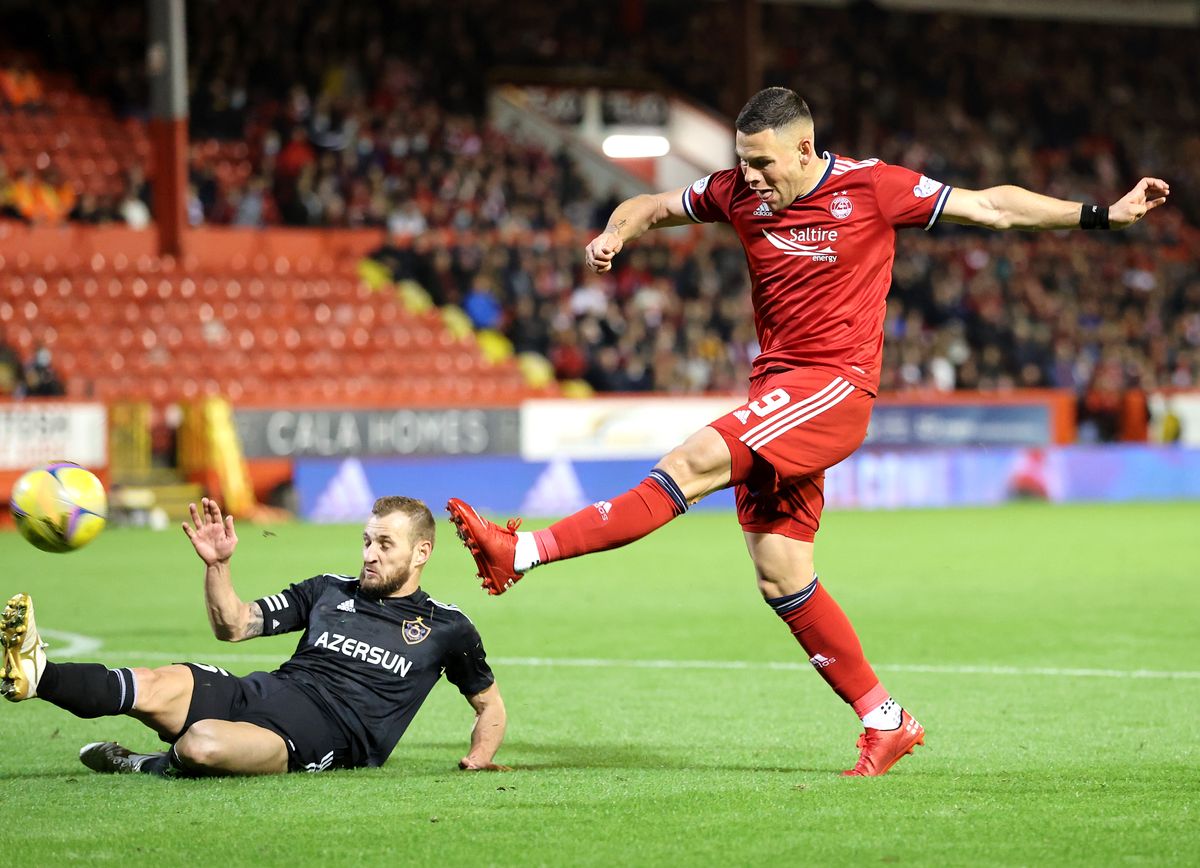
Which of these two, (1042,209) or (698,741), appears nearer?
(1042,209)

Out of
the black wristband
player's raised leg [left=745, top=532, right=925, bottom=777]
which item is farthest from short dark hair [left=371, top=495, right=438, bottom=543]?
the black wristband

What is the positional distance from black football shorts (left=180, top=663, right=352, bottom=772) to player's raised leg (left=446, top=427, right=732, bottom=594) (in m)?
1.00

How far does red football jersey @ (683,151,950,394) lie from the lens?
5.95 meters

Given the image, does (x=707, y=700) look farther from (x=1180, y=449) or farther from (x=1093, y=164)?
(x=1093, y=164)

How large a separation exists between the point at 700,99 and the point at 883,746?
102 ft

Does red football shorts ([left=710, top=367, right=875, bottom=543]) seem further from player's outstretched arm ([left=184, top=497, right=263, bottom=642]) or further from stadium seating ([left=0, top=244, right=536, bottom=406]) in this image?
stadium seating ([left=0, top=244, right=536, bottom=406])

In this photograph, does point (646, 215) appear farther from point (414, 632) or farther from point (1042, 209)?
point (414, 632)

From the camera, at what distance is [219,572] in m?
5.84

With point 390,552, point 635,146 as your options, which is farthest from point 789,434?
point 635,146

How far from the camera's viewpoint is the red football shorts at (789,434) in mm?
5711

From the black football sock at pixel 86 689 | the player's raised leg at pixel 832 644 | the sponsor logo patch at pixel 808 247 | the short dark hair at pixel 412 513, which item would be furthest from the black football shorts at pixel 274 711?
the sponsor logo patch at pixel 808 247

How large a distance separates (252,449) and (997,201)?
16.7 meters

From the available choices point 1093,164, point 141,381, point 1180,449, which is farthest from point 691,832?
point 1093,164

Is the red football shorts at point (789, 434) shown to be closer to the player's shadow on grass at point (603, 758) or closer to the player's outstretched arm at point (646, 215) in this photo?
the player's outstretched arm at point (646, 215)
